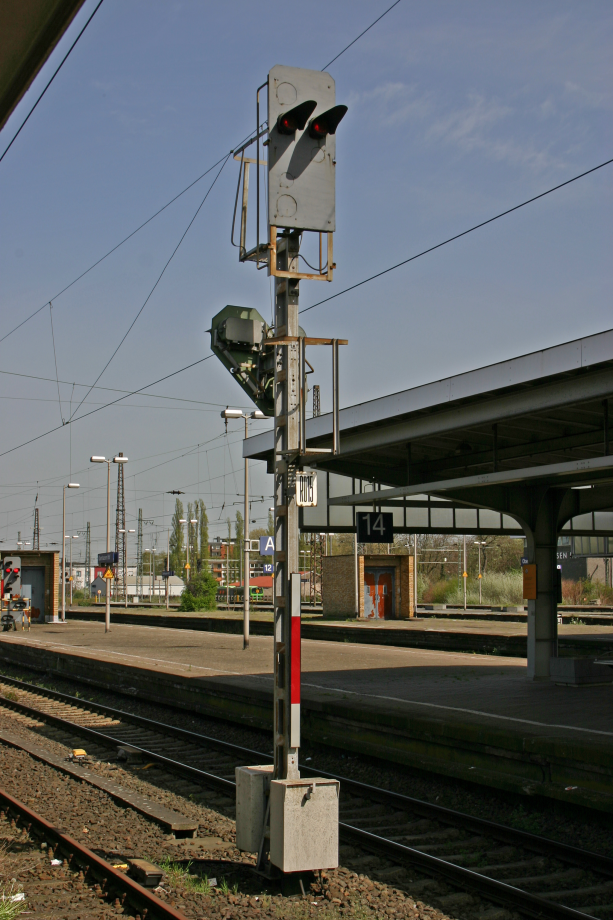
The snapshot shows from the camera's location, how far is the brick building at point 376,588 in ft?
112

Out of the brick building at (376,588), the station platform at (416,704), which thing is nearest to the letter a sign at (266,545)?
the station platform at (416,704)

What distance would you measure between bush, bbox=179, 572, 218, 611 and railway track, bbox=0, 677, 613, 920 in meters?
34.6

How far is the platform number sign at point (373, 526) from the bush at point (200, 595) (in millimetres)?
28985

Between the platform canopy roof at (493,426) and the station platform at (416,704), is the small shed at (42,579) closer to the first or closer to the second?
the station platform at (416,704)

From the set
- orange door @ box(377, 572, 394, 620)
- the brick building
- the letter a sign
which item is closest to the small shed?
the brick building

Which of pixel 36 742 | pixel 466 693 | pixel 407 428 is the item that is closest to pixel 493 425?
pixel 407 428

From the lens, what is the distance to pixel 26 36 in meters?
4.58

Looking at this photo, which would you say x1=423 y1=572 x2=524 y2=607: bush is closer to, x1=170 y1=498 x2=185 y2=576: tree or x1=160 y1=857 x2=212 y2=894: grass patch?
x1=170 y1=498 x2=185 y2=576: tree

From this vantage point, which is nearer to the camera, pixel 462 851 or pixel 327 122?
pixel 327 122

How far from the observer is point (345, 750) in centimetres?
1115

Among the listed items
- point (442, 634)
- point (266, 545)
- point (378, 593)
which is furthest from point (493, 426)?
point (378, 593)

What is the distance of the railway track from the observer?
601cm

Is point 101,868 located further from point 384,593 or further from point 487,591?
point 487,591

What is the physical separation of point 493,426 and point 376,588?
23.3 metres
